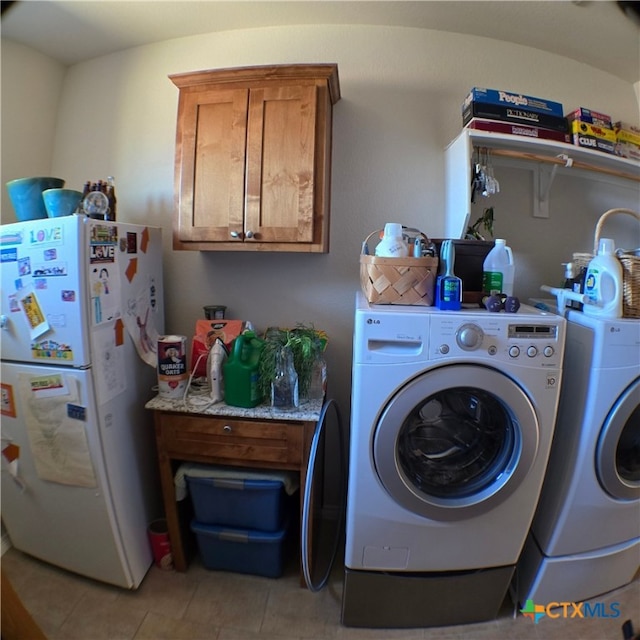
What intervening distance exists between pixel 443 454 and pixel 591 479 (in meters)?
0.51

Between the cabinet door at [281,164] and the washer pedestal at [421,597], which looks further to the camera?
the cabinet door at [281,164]

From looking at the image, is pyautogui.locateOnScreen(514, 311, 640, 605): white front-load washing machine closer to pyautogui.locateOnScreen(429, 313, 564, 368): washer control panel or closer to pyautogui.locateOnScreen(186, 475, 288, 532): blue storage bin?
pyautogui.locateOnScreen(429, 313, 564, 368): washer control panel

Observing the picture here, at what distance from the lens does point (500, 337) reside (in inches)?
40.4

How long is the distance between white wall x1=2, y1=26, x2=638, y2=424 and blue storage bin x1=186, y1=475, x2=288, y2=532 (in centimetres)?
57

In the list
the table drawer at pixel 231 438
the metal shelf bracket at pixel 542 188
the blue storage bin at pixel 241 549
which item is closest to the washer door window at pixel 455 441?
the table drawer at pixel 231 438

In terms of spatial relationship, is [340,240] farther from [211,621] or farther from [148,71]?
[211,621]

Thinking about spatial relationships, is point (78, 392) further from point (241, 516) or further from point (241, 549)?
point (241, 549)

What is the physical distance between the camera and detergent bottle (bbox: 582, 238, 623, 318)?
112 cm

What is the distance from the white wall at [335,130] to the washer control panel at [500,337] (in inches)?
27.5

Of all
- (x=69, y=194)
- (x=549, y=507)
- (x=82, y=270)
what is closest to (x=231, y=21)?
(x=69, y=194)

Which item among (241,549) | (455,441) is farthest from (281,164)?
(241,549)

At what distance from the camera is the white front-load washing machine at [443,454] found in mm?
1026

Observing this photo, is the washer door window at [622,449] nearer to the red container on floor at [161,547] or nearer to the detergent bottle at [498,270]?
the detergent bottle at [498,270]

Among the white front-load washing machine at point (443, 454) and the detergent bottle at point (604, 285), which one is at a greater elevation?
the detergent bottle at point (604, 285)
